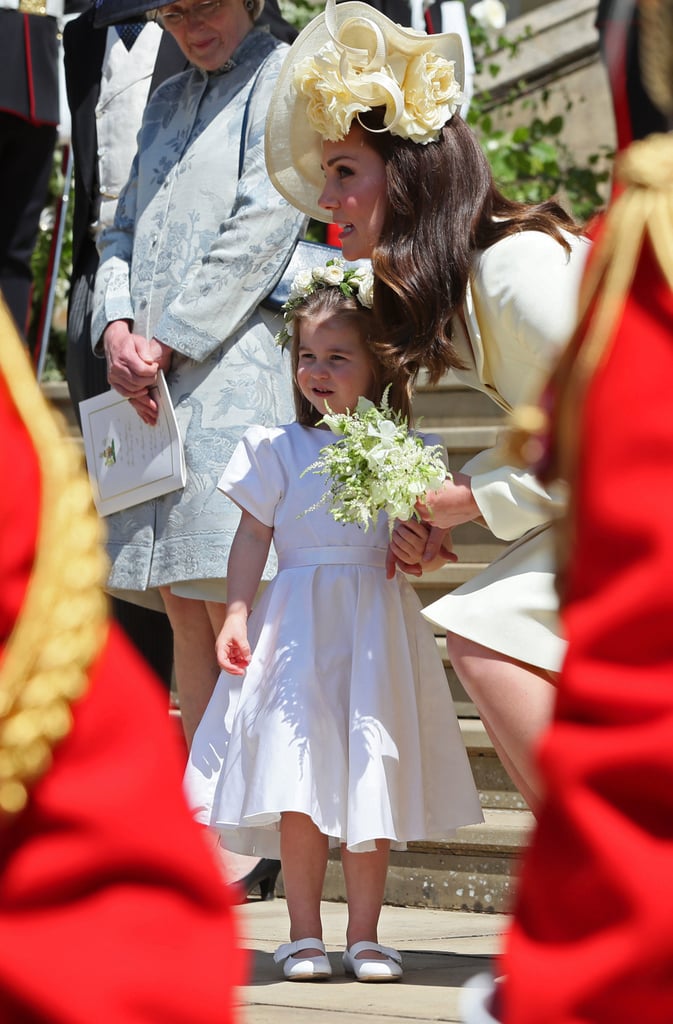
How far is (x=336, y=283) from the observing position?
3.06 m

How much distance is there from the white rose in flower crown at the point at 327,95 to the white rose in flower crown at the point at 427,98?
0.09m

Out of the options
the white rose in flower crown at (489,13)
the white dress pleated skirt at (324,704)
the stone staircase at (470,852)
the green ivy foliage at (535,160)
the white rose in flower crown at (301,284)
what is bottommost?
the stone staircase at (470,852)

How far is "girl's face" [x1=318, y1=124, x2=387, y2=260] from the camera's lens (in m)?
2.83

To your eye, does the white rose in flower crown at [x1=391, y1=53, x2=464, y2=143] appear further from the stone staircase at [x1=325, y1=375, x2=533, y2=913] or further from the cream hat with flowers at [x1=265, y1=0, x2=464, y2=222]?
the stone staircase at [x1=325, y1=375, x2=533, y2=913]

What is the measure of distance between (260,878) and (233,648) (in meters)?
0.78

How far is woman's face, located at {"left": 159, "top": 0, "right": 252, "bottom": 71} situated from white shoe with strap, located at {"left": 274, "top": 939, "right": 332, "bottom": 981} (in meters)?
1.82

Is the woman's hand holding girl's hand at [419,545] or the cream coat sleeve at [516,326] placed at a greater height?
the cream coat sleeve at [516,326]

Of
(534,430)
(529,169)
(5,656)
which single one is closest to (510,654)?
(534,430)

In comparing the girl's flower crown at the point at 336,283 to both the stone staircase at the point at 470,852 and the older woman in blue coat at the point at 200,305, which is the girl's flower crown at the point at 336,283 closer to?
the older woman in blue coat at the point at 200,305

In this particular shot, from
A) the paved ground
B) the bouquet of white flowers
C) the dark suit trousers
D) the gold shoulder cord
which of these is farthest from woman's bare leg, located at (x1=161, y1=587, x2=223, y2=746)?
the gold shoulder cord

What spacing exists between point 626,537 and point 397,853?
2676 mm

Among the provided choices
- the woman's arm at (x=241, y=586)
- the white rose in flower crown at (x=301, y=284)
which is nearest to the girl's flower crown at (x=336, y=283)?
the white rose in flower crown at (x=301, y=284)

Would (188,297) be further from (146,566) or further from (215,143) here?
(146,566)

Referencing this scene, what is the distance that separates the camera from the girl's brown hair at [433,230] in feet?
8.69
